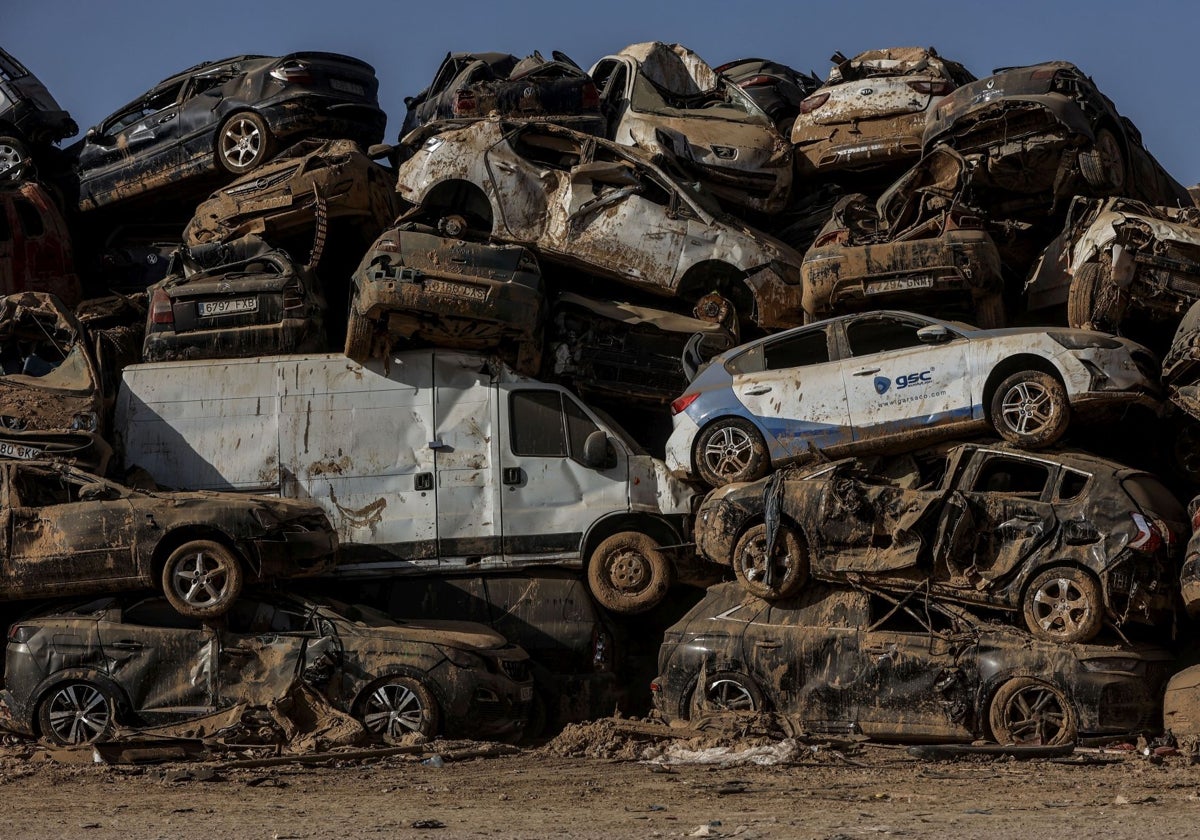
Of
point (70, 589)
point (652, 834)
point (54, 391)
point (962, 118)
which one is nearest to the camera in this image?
point (652, 834)

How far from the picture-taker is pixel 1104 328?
13445mm

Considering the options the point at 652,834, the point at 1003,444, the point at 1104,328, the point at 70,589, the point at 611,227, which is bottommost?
the point at 652,834

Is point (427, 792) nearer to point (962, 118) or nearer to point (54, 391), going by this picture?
point (54, 391)

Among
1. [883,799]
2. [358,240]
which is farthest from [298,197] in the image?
[883,799]

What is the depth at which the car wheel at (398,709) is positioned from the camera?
40.1 feet

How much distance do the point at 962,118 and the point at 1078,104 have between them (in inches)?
41.8

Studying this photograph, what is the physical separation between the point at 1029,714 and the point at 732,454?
348cm

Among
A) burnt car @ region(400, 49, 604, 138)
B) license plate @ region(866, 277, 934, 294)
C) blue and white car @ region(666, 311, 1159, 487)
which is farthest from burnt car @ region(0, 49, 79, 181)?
license plate @ region(866, 277, 934, 294)

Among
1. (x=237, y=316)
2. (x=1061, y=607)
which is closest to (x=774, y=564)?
(x=1061, y=607)

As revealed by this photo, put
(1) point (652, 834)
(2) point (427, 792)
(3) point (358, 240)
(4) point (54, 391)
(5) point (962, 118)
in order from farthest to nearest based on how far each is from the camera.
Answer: (3) point (358, 240)
(5) point (962, 118)
(4) point (54, 391)
(2) point (427, 792)
(1) point (652, 834)

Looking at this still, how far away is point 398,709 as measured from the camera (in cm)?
1228

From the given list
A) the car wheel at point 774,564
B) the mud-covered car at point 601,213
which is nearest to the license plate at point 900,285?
the mud-covered car at point 601,213

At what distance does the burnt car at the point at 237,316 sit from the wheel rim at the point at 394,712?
387 cm

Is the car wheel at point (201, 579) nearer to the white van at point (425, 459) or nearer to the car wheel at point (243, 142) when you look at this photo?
the white van at point (425, 459)
